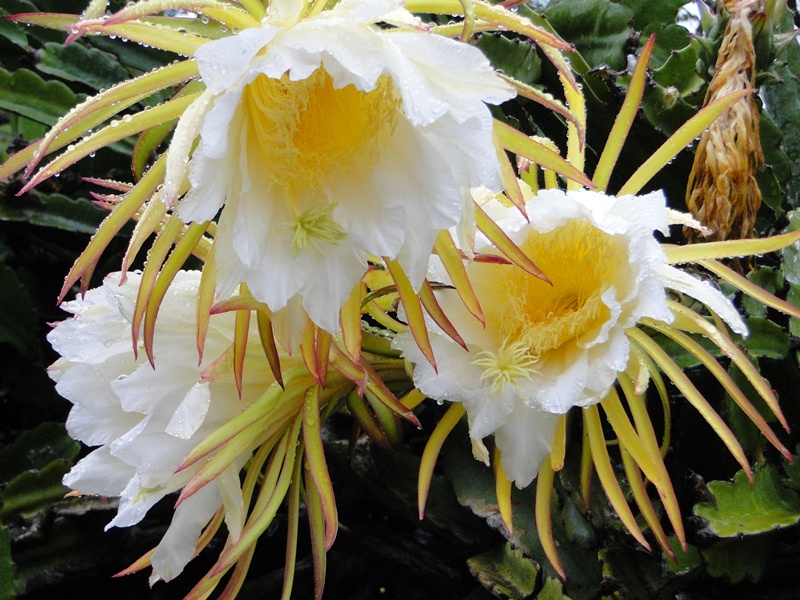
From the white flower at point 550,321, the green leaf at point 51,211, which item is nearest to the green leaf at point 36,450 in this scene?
the green leaf at point 51,211

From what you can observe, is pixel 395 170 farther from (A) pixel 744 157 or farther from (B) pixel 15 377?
(B) pixel 15 377

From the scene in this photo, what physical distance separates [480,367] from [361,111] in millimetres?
224

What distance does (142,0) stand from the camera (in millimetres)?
437

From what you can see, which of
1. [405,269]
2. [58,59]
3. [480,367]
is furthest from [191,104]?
[58,59]

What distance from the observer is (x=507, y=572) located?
2.27ft

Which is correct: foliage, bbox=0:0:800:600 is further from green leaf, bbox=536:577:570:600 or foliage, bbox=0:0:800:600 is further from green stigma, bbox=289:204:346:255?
green stigma, bbox=289:204:346:255

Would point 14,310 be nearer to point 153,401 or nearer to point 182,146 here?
point 153,401

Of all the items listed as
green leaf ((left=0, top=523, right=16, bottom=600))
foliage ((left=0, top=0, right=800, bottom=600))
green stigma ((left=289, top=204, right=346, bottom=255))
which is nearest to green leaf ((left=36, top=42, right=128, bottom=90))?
foliage ((left=0, top=0, right=800, bottom=600))

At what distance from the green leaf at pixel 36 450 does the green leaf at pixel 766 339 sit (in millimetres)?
908

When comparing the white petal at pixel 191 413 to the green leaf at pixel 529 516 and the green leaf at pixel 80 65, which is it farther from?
the green leaf at pixel 80 65

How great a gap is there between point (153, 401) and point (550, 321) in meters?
0.35

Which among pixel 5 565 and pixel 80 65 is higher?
pixel 80 65

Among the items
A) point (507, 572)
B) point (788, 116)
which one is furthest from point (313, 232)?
point (788, 116)

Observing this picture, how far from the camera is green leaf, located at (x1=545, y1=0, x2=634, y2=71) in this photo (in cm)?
95
